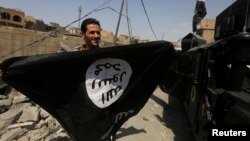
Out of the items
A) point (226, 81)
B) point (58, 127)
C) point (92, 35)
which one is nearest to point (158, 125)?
point (58, 127)

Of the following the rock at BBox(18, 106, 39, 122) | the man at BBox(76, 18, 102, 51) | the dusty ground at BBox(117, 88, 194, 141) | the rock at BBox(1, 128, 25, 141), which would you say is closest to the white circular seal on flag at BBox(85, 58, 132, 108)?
the man at BBox(76, 18, 102, 51)

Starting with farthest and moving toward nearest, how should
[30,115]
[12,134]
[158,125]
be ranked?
1. [158,125]
2. [30,115]
3. [12,134]

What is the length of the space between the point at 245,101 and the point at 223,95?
461 millimetres

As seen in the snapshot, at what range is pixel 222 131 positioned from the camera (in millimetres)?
3047

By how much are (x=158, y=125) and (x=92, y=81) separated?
387cm

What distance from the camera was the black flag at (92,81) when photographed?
8.97 ft

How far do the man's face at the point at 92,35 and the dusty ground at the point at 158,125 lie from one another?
2.64m

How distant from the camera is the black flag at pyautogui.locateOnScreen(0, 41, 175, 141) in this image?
273cm

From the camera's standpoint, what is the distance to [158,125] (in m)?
6.49

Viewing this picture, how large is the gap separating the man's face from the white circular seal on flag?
399 mm

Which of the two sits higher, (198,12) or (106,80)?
(198,12)

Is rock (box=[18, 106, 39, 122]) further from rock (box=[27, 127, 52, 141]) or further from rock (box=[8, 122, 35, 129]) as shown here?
rock (box=[27, 127, 52, 141])
